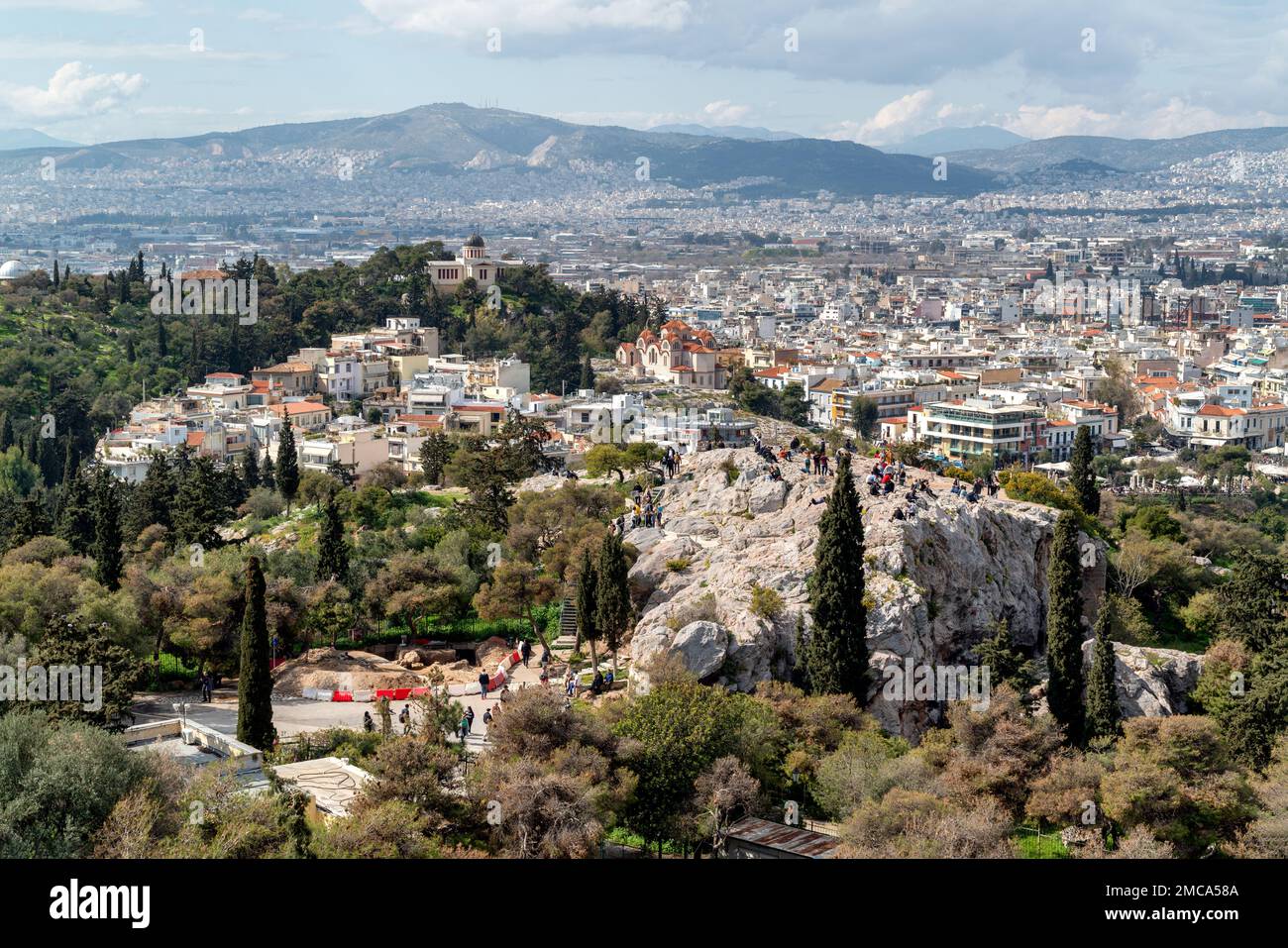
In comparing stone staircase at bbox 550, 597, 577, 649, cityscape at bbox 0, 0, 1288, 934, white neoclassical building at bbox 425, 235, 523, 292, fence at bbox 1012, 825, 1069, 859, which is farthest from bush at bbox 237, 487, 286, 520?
white neoclassical building at bbox 425, 235, 523, 292

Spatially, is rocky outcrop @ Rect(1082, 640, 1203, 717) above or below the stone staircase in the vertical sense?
below

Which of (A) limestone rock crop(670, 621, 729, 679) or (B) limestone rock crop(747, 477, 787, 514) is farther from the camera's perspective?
(B) limestone rock crop(747, 477, 787, 514)

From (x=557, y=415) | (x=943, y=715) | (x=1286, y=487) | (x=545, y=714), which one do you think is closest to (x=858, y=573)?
(x=943, y=715)

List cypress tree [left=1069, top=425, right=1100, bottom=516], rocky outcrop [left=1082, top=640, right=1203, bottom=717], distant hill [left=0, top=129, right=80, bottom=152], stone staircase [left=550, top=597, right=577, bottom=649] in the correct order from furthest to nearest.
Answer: distant hill [left=0, top=129, right=80, bottom=152]
cypress tree [left=1069, top=425, right=1100, bottom=516]
stone staircase [left=550, top=597, right=577, bottom=649]
rocky outcrop [left=1082, top=640, right=1203, bottom=717]

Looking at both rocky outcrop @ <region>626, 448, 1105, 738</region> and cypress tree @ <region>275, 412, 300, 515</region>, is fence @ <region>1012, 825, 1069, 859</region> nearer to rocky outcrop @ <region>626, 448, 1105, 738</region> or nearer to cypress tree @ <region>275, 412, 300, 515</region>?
rocky outcrop @ <region>626, 448, 1105, 738</region>

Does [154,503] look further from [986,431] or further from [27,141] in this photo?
[27,141]

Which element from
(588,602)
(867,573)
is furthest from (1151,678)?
(588,602)
